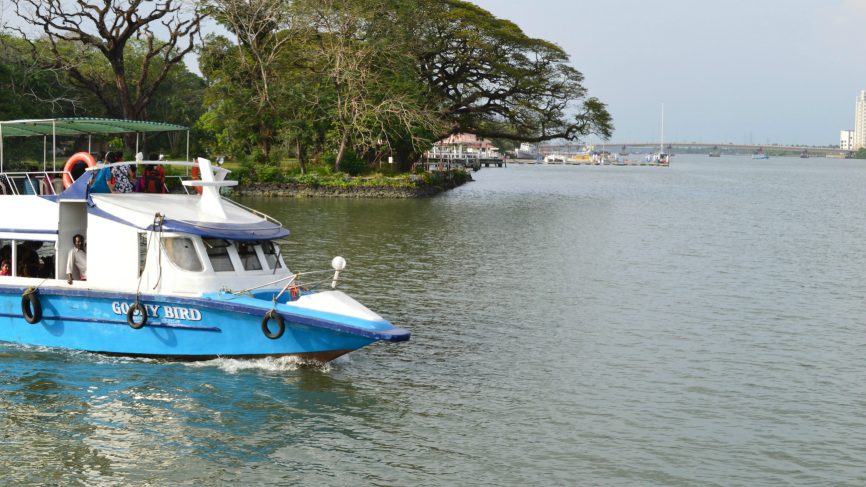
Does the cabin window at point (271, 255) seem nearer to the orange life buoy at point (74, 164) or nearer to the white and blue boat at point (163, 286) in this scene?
the white and blue boat at point (163, 286)

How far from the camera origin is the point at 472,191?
275ft

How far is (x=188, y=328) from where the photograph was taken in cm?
1780

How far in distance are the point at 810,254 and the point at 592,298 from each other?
1604cm

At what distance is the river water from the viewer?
14.0 meters

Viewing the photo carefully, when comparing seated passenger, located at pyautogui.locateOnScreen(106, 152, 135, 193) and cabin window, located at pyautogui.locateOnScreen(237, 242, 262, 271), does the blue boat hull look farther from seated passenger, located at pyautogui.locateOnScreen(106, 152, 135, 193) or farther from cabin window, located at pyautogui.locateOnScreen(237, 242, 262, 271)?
seated passenger, located at pyautogui.locateOnScreen(106, 152, 135, 193)

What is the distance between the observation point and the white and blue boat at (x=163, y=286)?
682 inches

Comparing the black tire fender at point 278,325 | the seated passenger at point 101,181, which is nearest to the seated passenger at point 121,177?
the seated passenger at point 101,181

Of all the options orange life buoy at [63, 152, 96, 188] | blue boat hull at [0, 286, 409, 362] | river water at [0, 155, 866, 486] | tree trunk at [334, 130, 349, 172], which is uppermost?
tree trunk at [334, 130, 349, 172]

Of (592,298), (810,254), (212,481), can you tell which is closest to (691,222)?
(810,254)

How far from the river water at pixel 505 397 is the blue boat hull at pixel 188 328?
48 cm

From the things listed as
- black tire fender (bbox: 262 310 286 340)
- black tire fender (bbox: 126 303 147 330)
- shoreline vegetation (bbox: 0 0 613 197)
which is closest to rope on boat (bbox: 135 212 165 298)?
black tire fender (bbox: 126 303 147 330)

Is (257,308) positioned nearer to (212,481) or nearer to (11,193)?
(212,481)

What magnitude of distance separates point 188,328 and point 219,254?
166 cm

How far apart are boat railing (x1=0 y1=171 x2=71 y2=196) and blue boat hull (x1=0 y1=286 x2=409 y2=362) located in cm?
265
